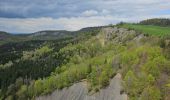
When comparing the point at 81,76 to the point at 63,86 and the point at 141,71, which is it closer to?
the point at 63,86

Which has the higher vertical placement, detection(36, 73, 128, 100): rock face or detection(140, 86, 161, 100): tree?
detection(140, 86, 161, 100): tree

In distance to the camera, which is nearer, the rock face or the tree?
the tree

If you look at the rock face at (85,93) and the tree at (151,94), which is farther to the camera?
the rock face at (85,93)

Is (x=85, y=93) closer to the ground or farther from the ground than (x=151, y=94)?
closer to the ground

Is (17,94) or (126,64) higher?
(126,64)

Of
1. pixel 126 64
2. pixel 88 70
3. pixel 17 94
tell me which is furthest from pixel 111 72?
pixel 17 94

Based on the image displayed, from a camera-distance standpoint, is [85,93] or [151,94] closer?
[151,94]

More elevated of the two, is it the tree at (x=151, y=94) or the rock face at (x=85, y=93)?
the tree at (x=151, y=94)

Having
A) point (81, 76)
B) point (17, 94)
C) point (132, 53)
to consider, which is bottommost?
point (17, 94)
